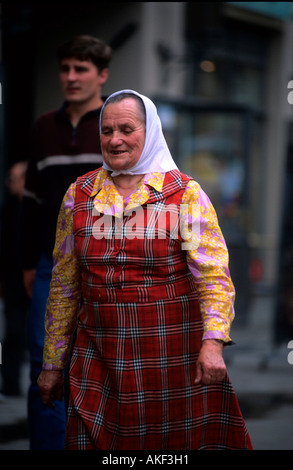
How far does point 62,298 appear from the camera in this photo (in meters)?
3.21

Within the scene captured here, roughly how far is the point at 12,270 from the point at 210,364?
3784mm

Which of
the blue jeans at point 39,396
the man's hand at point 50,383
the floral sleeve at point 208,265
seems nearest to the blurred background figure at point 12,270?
the blue jeans at point 39,396

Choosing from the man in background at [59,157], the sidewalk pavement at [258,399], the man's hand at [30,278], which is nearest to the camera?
the man in background at [59,157]

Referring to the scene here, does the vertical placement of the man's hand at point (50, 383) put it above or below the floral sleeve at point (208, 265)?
below

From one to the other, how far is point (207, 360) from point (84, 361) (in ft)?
1.61

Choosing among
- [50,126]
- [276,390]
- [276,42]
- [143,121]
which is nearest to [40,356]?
[50,126]

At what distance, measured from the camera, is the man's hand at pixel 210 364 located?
2850 millimetres

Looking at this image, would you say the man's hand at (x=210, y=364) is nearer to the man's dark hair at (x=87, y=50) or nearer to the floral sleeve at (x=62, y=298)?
the floral sleeve at (x=62, y=298)

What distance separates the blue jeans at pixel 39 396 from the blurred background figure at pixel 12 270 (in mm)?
2298

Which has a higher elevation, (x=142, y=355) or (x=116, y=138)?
(x=116, y=138)

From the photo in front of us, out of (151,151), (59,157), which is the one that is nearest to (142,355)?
(151,151)

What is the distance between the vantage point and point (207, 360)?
285 cm

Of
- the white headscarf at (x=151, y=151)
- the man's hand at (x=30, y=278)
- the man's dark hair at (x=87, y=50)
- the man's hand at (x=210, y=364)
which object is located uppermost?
the man's dark hair at (x=87, y=50)

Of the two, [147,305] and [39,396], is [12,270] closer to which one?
[39,396]
